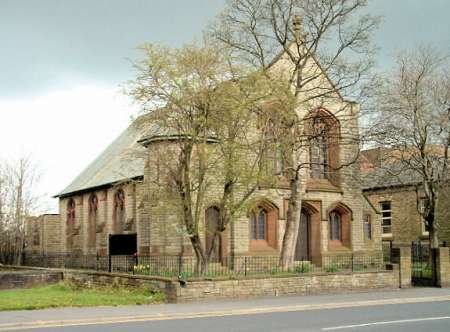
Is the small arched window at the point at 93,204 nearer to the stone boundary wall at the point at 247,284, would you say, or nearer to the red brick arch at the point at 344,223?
the stone boundary wall at the point at 247,284

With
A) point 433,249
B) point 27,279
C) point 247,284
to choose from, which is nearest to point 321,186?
A: point 433,249

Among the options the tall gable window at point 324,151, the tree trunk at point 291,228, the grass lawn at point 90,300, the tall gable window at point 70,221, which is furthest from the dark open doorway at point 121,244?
the tall gable window at point 70,221

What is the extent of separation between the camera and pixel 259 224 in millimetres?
34562

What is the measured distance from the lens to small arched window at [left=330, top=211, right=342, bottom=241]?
3784cm

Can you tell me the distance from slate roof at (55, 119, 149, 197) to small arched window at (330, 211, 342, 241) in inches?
454

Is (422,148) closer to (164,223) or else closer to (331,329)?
(164,223)

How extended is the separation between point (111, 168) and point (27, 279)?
13.3 metres

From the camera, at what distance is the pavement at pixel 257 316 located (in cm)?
1469

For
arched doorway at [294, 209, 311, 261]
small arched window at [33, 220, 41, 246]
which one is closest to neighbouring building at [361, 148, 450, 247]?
arched doorway at [294, 209, 311, 261]

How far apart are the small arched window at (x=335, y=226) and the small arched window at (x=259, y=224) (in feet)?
16.6

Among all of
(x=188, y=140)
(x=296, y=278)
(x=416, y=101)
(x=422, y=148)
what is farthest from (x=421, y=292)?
(x=188, y=140)

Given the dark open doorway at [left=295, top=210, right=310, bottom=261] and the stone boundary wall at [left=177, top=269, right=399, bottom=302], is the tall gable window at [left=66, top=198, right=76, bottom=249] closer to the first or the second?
the dark open doorway at [left=295, top=210, right=310, bottom=261]

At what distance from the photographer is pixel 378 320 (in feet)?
51.5

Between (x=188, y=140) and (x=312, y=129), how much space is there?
9527 mm
